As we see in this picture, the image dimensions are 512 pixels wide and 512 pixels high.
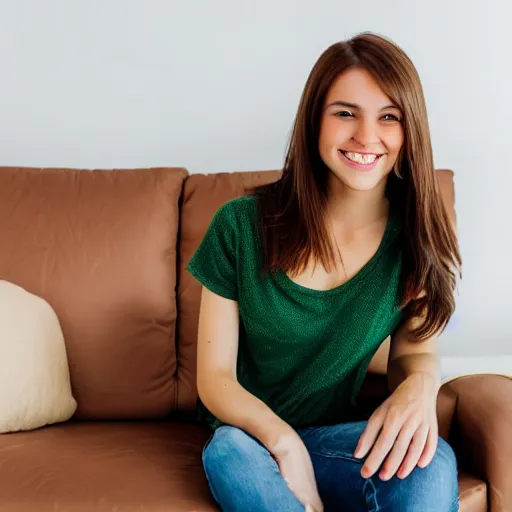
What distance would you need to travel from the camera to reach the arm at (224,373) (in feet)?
4.05

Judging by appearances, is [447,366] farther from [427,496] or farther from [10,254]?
[10,254]

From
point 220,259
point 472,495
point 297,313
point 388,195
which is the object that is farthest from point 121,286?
point 472,495

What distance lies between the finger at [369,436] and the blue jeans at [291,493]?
0.14 feet

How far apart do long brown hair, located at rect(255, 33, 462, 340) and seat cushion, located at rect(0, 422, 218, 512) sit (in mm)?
402

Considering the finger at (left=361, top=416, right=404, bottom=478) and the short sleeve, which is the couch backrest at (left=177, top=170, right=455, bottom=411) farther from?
the finger at (left=361, top=416, right=404, bottom=478)

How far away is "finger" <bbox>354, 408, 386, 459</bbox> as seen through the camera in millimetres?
1173

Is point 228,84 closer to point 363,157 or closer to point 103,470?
point 363,157

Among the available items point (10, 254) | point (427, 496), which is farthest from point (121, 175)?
point (427, 496)

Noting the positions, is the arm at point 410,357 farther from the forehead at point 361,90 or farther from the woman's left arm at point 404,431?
the forehead at point 361,90

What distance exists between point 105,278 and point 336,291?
0.56 metres

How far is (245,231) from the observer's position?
1347mm

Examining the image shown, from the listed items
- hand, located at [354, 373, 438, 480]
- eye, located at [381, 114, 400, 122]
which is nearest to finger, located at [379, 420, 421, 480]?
hand, located at [354, 373, 438, 480]

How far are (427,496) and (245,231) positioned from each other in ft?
1.76

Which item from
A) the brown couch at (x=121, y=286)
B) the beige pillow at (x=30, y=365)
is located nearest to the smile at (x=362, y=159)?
the brown couch at (x=121, y=286)
